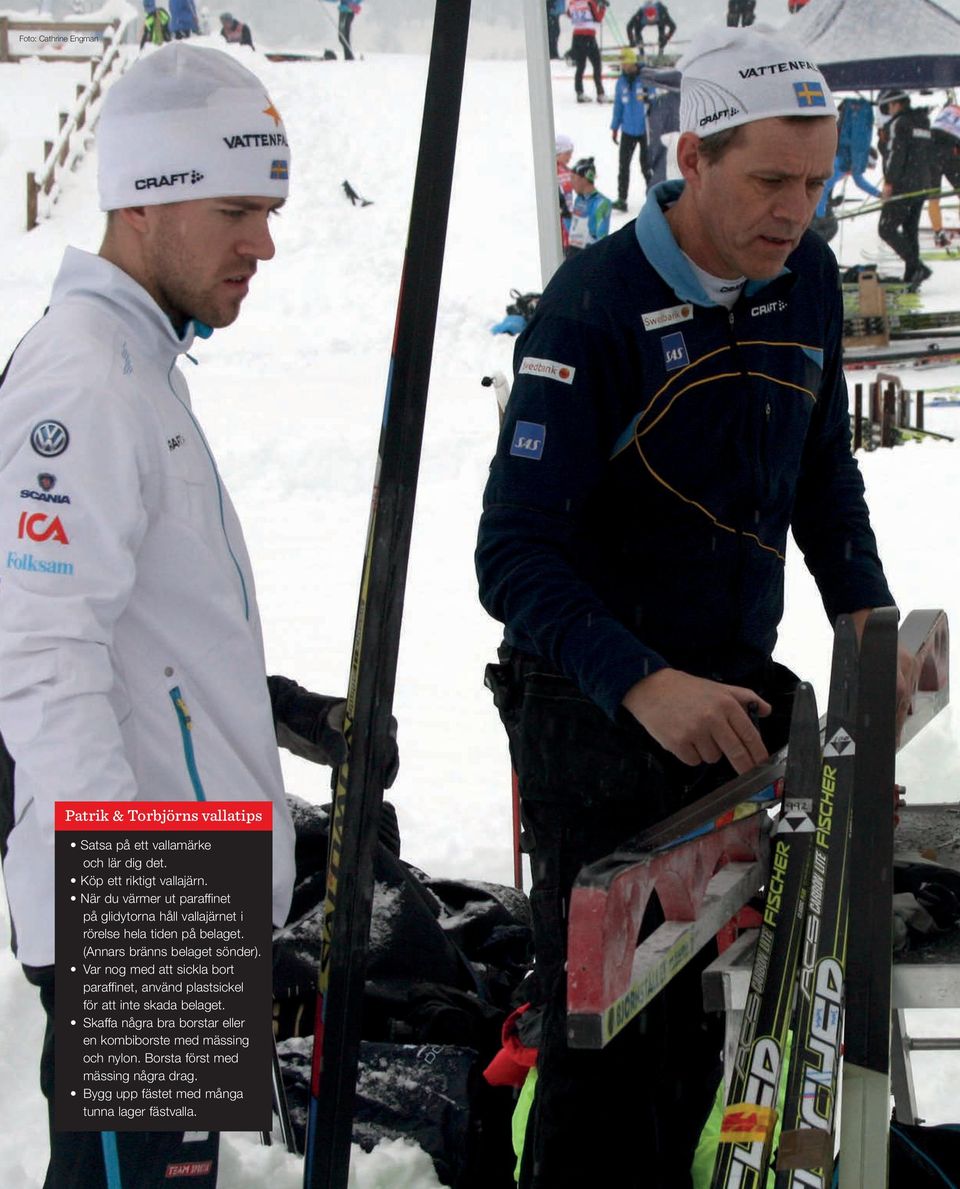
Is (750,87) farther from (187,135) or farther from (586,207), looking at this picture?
(586,207)

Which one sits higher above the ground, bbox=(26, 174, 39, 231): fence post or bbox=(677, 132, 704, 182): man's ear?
bbox=(26, 174, 39, 231): fence post

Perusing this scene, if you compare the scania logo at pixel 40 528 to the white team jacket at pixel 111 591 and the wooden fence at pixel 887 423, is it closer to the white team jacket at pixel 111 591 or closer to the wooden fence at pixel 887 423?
the white team jacket at pixel 111 591

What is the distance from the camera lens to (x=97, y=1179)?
1658mm

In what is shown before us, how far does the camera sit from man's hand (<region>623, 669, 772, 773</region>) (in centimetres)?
166

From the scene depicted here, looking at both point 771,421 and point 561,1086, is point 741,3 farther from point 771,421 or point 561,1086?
point 561,1086

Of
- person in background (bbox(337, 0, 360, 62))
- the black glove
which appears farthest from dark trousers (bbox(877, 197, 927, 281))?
the black glove

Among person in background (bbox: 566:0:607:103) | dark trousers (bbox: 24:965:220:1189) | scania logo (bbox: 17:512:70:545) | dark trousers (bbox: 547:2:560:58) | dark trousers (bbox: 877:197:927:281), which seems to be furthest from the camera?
dark trousers (bbox: 877:197:927:281)

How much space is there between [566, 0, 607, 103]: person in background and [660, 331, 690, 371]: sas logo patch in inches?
211

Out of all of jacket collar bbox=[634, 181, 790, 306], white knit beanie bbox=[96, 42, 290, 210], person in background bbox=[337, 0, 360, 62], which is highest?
person in background bbox=[337, 0, 360, 62]

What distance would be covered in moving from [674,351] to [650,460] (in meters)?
0.15

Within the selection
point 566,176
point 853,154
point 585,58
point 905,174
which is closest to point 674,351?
point 566,176

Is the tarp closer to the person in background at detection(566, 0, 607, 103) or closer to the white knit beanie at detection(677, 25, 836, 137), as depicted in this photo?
the person in background at detection(566, 0, 607, 103)

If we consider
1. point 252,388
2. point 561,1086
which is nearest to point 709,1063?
point 561,1086

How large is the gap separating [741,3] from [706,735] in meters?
4.61
